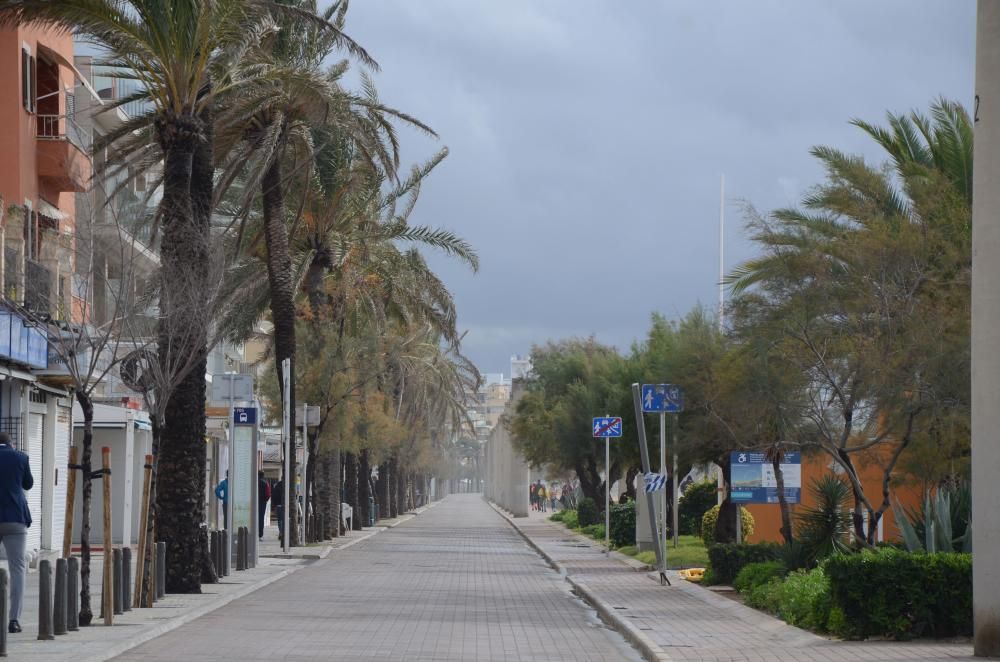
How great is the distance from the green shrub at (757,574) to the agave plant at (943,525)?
9.29 feet

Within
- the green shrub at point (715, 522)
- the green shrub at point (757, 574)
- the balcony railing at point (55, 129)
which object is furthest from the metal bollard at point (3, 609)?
the green shrub at point (715, 522)

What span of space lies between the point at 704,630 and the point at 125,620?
6.48m

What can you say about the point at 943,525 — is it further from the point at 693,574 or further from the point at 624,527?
the point at 624,527

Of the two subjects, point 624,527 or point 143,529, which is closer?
point 143,529

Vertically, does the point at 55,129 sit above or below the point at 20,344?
above

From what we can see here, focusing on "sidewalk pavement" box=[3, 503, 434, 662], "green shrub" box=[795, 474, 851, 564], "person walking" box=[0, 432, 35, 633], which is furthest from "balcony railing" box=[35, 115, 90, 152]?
"person walking" box=[0, 432, 35, 633]

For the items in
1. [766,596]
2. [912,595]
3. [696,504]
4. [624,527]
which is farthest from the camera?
[696,504]

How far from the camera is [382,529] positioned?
205ft

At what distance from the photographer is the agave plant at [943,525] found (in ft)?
58.9

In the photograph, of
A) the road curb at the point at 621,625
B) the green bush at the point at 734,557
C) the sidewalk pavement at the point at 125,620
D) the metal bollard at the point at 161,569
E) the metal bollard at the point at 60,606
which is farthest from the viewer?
the green bush at the point at 734,557

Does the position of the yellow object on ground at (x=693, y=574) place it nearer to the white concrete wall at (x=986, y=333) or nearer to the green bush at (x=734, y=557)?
the green bush at (x=734, y=557)

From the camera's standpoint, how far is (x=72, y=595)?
16312mm

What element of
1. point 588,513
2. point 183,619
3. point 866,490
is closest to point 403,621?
point 183,619

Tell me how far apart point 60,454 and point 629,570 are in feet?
45.4
